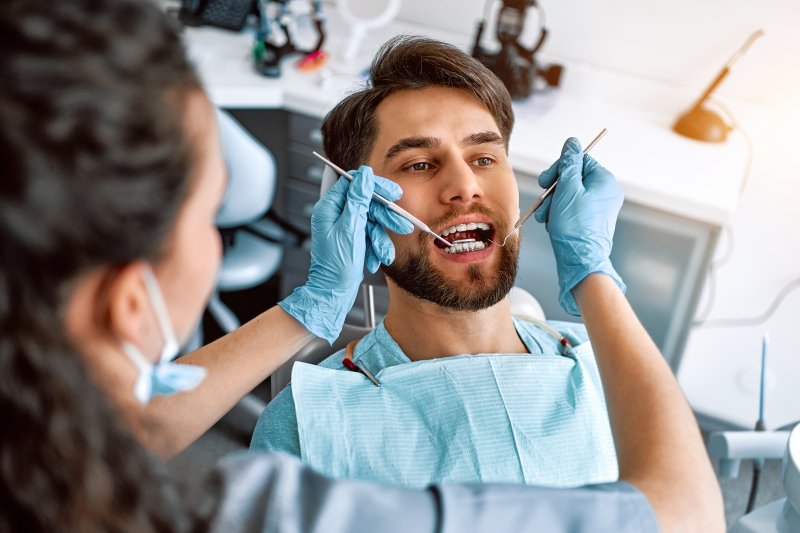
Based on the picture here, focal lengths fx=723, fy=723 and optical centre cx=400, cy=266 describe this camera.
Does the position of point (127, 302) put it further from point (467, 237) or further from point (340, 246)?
point (467, 237)

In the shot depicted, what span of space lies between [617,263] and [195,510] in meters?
1.51

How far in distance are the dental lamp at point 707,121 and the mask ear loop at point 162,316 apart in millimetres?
1798

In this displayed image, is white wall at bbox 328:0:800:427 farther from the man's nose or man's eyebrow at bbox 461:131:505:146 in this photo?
the man's nose

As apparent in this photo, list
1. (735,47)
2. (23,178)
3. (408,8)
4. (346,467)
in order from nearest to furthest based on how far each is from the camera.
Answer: (23,178)
(346,467)
(735,47)
(408,8)

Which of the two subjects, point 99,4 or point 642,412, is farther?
point 642,412

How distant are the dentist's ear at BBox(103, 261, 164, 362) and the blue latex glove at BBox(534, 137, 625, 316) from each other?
75 centimetres

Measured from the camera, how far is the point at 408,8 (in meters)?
2.62

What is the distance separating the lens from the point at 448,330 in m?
1.39

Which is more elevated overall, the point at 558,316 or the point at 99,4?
the point at 99,4

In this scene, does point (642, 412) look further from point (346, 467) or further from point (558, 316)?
point (558, 316)

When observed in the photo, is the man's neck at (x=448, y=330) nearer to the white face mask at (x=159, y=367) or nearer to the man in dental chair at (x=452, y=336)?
the man in dental chair at (x=452, y=336)

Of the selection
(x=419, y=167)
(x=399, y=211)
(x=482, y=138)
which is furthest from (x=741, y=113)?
(x=399, y=211)

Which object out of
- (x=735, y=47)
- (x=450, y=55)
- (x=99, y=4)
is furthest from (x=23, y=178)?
(x=735, y=47)

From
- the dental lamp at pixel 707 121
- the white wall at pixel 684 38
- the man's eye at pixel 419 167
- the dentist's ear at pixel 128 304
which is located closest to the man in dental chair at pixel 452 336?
the man's eye at pixel 419 167
